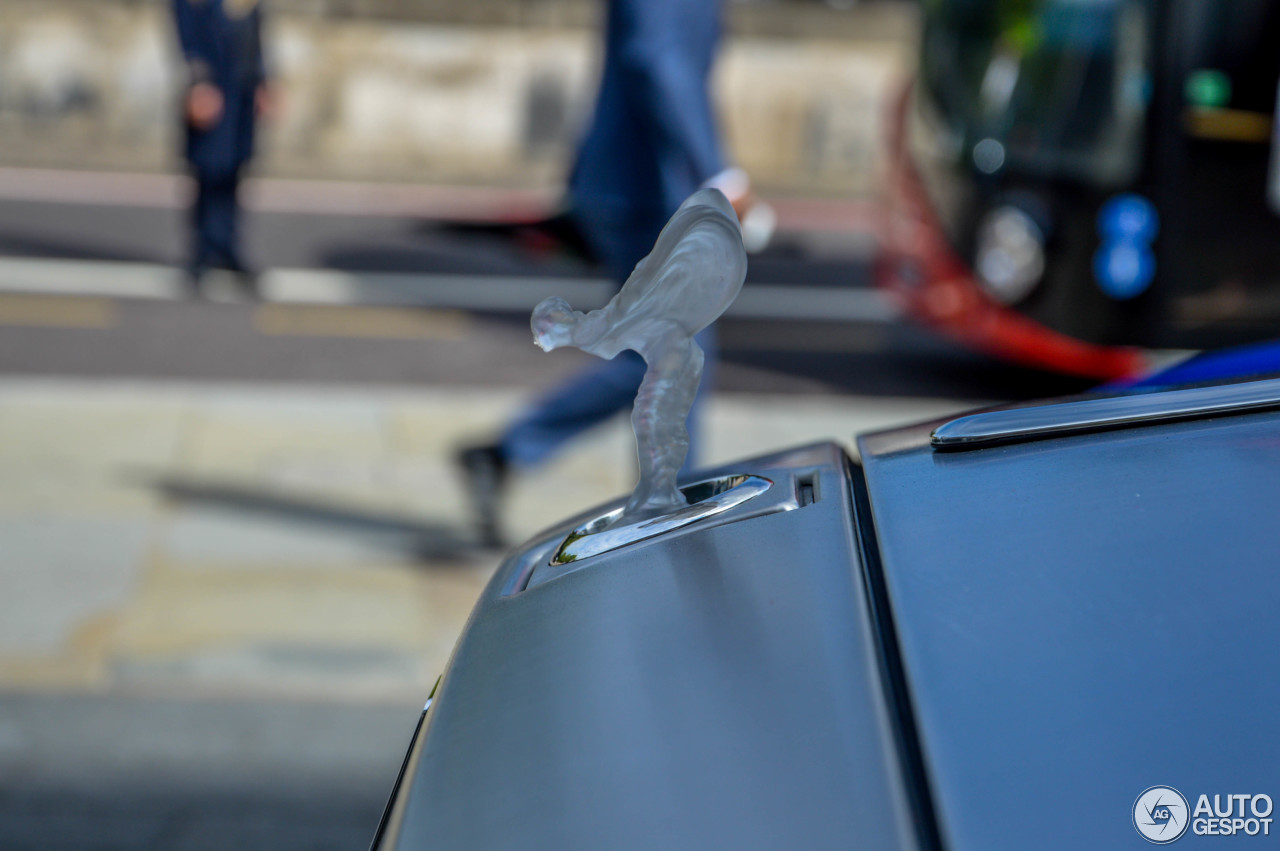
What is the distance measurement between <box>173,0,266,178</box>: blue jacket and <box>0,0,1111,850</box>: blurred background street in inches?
26.8

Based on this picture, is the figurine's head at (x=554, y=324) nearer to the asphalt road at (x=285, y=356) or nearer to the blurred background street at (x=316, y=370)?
the blurred background street at (x=316, y=370)

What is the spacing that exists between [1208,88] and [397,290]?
506 centimetres

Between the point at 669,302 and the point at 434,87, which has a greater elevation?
the point at 434,87

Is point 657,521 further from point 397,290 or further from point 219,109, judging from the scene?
point 397,290

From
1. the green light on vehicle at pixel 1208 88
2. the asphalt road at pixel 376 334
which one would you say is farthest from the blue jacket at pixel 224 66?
the green light on vehicle at pixel 1208 88

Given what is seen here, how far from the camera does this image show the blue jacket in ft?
27.8

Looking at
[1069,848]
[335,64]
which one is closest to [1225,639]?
→ [1069,848]

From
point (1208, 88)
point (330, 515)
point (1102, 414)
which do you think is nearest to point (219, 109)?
point (330, 515)

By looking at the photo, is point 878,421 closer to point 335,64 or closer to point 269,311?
point 269,311

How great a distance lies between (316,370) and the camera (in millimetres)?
7227

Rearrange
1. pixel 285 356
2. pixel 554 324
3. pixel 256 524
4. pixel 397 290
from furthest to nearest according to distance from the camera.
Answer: pixel 397 290 → pixel 285 356 → pixel 256 524 → pixel 554 324

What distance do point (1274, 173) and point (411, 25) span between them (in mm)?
10345

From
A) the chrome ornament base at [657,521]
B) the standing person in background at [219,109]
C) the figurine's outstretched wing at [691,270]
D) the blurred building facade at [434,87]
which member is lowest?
the chrome ornament base at [657,521]

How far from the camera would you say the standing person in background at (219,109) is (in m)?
8.49
